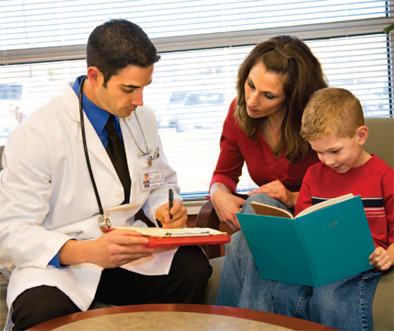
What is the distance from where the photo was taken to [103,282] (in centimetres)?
177

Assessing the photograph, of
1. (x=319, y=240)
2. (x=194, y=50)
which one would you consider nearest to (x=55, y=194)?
(x=319, y=240)

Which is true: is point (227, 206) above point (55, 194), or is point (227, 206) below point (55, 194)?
below

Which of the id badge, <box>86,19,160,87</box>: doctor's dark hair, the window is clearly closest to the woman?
the id badge

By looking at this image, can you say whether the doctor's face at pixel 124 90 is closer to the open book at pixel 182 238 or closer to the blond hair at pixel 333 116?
the open book at pixel 182 238

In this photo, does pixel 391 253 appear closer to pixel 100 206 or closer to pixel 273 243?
pixel 273 243

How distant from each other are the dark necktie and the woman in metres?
0.40

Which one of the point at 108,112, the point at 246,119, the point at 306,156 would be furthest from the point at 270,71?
the point at 108,112

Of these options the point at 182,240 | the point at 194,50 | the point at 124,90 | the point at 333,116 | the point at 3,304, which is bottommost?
the point at 3,304

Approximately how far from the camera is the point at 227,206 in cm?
201

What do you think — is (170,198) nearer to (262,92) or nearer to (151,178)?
(151,178)

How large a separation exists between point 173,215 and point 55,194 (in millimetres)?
438

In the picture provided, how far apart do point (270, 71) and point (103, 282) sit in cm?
105

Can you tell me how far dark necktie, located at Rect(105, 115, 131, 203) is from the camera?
189 cm

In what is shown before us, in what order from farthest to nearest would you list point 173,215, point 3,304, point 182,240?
point 173,215 < point 3,304 < point 182,240
